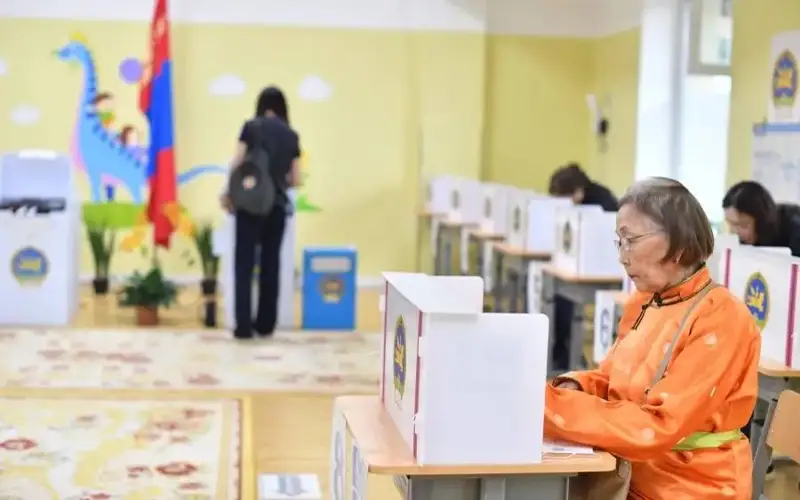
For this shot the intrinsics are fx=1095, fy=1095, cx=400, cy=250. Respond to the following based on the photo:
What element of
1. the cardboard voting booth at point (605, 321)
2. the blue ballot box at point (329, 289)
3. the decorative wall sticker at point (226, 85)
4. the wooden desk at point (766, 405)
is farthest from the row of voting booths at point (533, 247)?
the decorative wall sticker at point (226, 85)

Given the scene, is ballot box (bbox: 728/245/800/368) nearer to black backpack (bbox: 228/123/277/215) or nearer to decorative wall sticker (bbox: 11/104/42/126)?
black backpack (bbox: 228/123/277/215)

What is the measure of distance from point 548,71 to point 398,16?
1407 mm

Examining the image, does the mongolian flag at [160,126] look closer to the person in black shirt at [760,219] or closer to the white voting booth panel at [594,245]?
the white voting booth panel at [594,245]

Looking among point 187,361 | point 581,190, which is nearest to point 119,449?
point 187,361

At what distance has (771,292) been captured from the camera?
3.70 meters

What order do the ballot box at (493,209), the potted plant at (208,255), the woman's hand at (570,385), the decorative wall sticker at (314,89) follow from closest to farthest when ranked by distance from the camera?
the woman's hand at (570,385), the ballot box at (493,209), the potted plant at (208,255), the decorative wall sticker at (314,89)

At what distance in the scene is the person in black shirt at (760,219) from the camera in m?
4.41

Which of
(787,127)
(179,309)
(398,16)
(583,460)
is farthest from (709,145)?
(583,460)

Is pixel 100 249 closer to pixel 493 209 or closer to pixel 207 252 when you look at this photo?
pixel 207 252

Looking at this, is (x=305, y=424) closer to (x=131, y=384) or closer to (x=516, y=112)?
(x=131, y=384)

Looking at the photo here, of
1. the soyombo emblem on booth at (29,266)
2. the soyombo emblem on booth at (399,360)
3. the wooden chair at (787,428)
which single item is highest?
the soyombo emblem on booth at (399,360)

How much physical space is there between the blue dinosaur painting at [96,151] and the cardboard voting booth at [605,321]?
4.88 metres

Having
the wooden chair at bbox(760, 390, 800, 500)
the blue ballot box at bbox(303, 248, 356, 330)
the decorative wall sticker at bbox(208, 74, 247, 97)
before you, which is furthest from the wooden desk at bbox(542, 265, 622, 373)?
the decorative wall sticker at bbox(208, 74, 247, 97)

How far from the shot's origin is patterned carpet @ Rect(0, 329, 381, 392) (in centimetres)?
557
